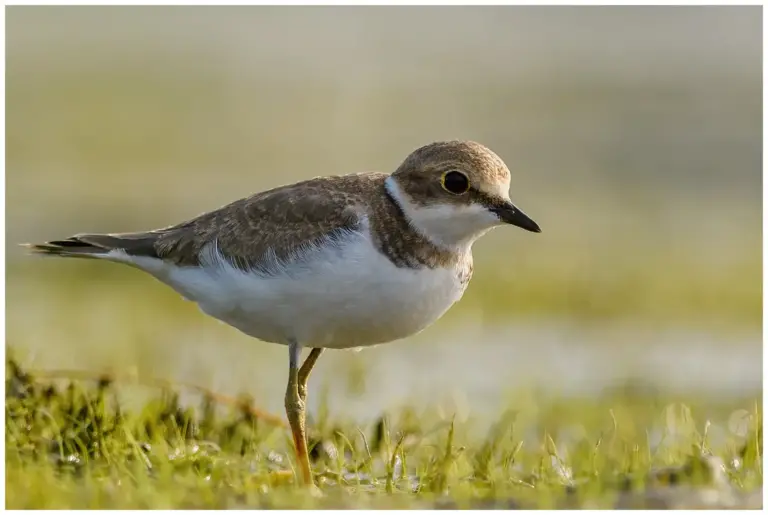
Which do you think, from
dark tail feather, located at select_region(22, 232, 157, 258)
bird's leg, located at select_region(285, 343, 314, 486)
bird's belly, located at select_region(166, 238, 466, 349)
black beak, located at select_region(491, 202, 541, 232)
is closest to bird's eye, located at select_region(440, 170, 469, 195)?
black beak, located at select_region(491, 202, 541, 232)

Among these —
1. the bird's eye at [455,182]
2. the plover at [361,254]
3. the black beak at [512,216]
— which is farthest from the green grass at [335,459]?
the bird's eye at [455,182]

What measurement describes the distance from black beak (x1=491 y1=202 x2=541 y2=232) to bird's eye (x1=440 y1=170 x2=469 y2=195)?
0.18 metres

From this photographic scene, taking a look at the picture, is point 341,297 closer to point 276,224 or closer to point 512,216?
point 276,224

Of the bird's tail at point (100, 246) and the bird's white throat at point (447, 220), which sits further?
the bird's tail at point (100, 246)

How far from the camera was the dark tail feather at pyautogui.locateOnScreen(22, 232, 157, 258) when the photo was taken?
6.80m


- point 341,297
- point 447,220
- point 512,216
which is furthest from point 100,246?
point 512,216

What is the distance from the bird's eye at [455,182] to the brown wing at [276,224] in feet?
1.40

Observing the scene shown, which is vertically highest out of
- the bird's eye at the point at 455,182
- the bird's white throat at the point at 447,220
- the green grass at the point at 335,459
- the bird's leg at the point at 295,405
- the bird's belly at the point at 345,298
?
the bird's eye at the point at 455,182

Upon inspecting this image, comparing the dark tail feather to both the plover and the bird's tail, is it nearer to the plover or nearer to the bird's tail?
the bird's tail

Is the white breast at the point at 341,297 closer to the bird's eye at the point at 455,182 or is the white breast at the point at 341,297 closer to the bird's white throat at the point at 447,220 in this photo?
the bird's white throat at the point at 447,220

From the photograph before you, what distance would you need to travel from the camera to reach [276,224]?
6.25 metres

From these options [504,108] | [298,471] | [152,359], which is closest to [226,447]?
[298,471]

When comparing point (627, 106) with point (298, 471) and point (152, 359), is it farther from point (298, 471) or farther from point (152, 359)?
point (298, 471)

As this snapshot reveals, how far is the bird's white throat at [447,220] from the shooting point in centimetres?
593
